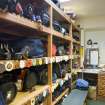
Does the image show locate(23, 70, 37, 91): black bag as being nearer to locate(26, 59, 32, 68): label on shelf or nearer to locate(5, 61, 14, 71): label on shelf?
locate(26, 59, 32, 68): label on shelf

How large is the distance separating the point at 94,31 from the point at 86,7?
1.58 m

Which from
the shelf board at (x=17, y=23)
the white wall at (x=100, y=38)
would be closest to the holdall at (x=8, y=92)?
the shelf board at (x=17, y=23)

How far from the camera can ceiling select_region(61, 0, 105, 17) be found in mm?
4341

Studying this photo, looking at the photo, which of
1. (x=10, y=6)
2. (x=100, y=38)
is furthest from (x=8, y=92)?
(x=100, y=38)

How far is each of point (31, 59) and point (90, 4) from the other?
3.10 metres

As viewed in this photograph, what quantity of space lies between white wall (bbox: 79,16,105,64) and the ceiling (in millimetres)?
265

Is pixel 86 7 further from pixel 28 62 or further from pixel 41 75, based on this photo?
pixel 28 62

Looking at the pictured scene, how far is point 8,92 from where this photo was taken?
Result: 1631mm

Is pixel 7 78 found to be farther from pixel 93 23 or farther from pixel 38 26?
pixel 93 23

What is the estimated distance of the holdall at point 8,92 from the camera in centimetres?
157

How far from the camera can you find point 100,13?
5.51m

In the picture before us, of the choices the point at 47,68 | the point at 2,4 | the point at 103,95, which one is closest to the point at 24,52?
the point at 2,4

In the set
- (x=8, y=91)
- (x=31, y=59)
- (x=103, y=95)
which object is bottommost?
(x=103, y=95)

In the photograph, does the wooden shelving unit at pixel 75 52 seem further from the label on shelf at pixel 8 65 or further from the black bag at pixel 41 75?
the label on shelf at pixel 8 65
